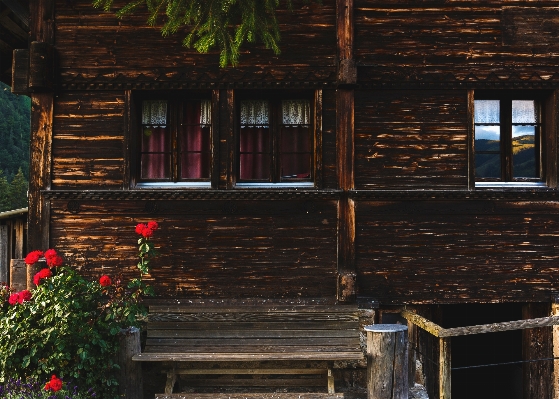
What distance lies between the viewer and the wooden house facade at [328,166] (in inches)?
299

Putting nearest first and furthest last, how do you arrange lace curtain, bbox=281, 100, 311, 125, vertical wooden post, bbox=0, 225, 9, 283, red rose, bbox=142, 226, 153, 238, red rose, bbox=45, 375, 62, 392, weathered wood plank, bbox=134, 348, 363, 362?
red rose, bbox=45, 375, 62, 392 → weathered wood plank, bbox=134, 348, 363, 362 → red rose, bbox=142, 226, 153, 238 → lace curtain, bbox=281, 100, 311, 125 → vertical wooden post, bbox=0, 225, 9, 283

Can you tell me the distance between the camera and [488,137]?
8.04 m

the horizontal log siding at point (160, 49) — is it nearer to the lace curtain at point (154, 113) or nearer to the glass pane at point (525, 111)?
the lace curtain at point (154, 113)

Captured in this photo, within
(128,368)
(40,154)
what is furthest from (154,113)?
(128,368)

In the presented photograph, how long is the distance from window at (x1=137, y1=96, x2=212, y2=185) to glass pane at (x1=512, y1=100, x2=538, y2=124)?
14.6 ft

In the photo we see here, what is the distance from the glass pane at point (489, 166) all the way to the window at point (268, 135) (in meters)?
2.52

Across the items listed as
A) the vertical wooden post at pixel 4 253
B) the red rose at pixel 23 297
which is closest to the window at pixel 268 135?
the red rose at pixel 23 297

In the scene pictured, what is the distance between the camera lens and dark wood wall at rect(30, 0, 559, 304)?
299 inches

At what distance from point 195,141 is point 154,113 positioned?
28.3 inches

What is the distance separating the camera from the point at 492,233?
770cm

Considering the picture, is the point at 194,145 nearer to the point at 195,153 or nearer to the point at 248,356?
the point at 195,153

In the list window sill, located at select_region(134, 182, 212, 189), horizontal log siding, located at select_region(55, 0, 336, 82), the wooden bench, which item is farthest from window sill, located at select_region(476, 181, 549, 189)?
window sill, located at select_region(134, 182, 212, 189)

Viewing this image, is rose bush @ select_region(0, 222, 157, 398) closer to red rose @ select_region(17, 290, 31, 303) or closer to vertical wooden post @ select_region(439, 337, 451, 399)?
red rose @ select_region(17, 290, 31, 303)

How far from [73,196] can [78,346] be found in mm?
2401
